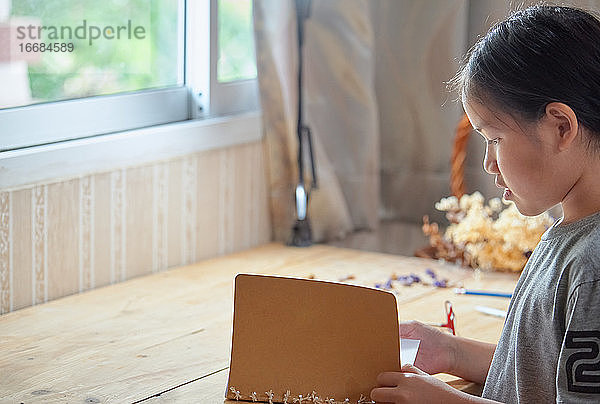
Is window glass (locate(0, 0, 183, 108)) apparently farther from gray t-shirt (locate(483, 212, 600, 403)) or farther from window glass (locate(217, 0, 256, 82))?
gray t-shirt (locate(483, 212, 600, 403))

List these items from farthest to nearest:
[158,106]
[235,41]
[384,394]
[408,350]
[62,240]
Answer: [235,41] → [158,106] → [62,240] → [408,350] → [384,394]

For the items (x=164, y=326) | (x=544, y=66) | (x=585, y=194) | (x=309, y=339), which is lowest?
(x=164, y=326)

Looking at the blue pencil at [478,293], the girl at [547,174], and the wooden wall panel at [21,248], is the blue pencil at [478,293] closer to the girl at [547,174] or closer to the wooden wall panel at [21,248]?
the girl at [547,174]

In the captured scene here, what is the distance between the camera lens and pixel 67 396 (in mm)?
1235

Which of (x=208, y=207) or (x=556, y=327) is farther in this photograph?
(x=208, y=207)

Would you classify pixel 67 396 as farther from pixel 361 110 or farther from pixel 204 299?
pixel 361 110

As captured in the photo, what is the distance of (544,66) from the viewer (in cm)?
101

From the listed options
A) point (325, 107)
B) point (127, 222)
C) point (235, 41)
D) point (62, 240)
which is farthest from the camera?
point (325, 107)

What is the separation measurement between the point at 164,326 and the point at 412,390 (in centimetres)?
59

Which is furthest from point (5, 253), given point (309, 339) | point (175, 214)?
point (309, 339)

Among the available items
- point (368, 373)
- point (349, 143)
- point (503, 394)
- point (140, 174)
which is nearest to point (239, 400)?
point (368, 373)

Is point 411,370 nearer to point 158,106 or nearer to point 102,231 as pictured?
point 102,231

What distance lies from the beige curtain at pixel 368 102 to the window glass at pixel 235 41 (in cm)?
4

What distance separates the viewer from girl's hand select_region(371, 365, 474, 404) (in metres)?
1.07
